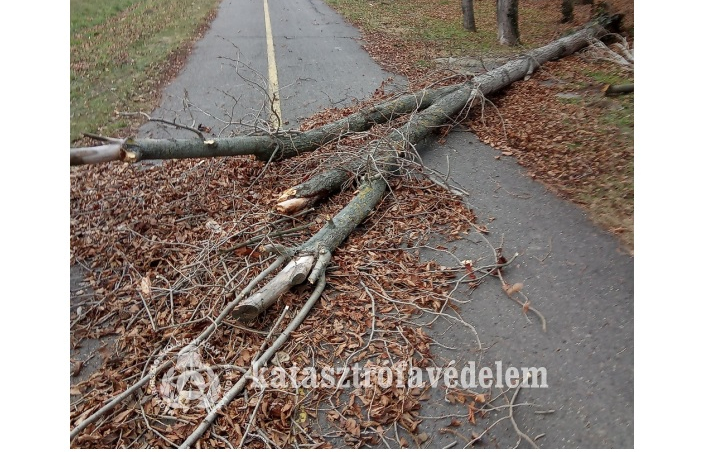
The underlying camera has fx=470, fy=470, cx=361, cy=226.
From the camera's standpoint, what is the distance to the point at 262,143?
16.7 ft

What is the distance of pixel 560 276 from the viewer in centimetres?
352

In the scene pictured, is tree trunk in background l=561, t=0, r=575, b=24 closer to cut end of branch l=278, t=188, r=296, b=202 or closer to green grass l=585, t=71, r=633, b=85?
green grass l=585, t=71, r=633, b=85

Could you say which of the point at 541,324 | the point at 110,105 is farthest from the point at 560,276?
the point at 110,105

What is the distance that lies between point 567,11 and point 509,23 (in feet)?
5.27

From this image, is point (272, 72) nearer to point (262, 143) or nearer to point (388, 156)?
point (262, 143)

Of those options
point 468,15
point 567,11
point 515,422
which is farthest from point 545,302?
point 468,15

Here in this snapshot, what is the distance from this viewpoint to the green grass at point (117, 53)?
15.2 feet

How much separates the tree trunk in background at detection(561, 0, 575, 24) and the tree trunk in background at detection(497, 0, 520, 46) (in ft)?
4.44

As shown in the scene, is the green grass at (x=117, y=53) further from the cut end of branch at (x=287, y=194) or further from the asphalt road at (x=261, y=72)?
the cut end of branch at (x=287, y=194)

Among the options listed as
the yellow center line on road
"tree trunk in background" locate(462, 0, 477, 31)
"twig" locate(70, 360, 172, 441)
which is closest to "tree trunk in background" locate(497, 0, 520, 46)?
"tree trunk in background" locate(462, 0, 477, 31)
